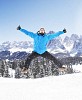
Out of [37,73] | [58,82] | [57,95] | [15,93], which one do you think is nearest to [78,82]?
[58,82]

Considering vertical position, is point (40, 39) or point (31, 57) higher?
point (40, 39)

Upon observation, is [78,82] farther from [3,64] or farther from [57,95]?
[3,64]

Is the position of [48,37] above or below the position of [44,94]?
above

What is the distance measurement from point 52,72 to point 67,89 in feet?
291

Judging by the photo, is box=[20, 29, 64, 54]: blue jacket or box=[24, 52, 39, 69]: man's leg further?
box=[24, 52, 39, 69]: man's leg

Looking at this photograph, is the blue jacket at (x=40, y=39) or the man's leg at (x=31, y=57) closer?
the blue jacket at (x=40, y=39)

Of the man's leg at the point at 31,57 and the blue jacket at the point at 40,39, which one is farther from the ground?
the blue jacket at the point at 40,39

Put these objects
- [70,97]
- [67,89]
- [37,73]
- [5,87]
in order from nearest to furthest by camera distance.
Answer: [70,97]
[67,89]
[5,87]
[37,73]

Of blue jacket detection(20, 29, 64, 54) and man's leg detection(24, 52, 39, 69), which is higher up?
blue jacket detection(20, 29, 64, 54)

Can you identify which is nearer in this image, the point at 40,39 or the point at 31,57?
the point at 40,39

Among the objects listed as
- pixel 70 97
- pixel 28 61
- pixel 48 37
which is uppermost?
pixel 48 37

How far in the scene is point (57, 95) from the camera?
43.3 feet

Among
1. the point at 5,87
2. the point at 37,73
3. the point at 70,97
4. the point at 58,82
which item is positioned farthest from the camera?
the point at 37,73

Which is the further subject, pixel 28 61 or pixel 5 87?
pixel 5 87
